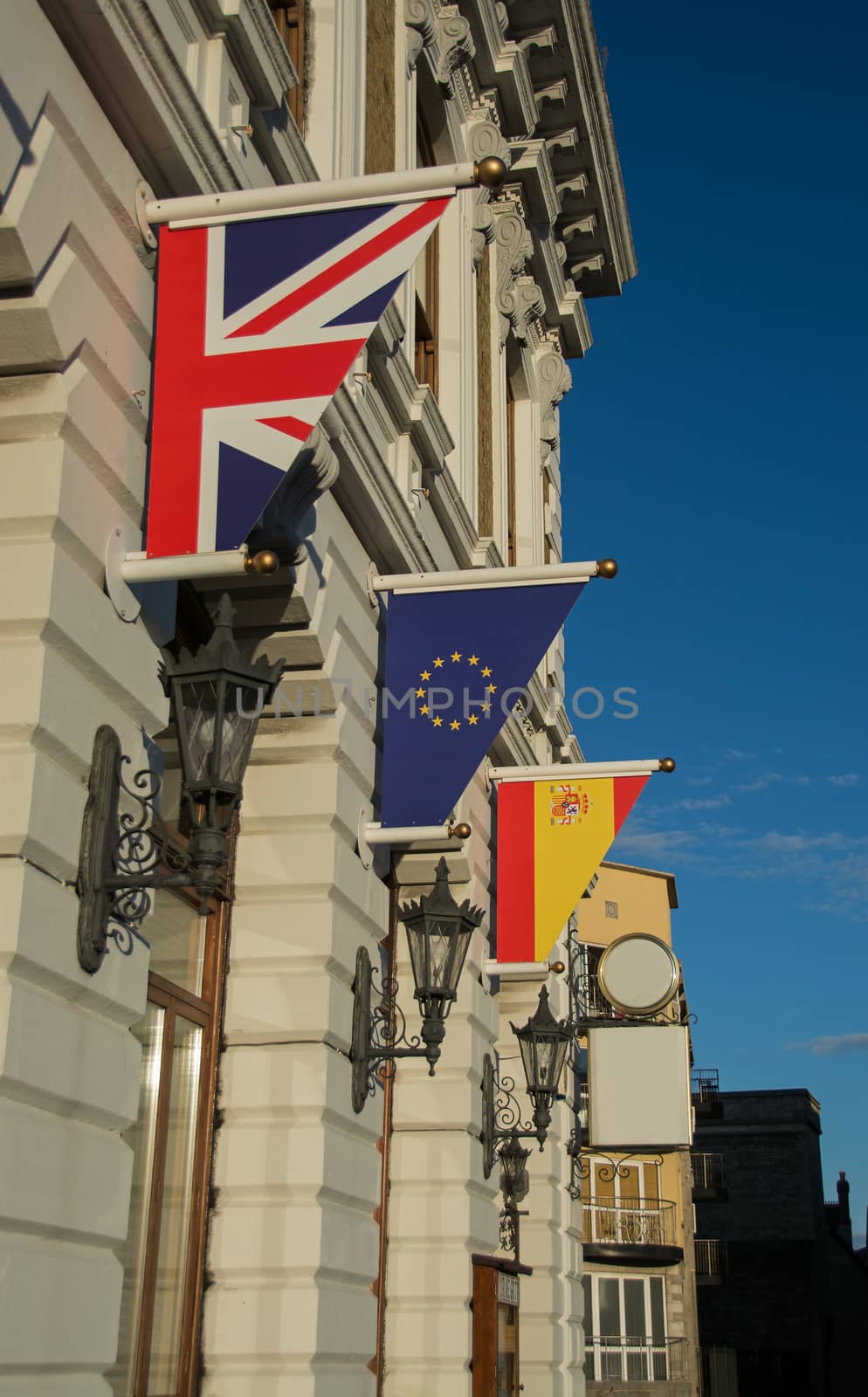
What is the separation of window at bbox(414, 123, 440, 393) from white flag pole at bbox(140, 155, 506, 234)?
7.33 m

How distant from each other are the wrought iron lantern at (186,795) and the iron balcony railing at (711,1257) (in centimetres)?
4555

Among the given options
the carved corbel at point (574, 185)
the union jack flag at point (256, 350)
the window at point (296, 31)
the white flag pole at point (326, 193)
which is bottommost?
the union jack flag at point (256, 350)

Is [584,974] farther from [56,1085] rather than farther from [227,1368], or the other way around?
[56,1085]

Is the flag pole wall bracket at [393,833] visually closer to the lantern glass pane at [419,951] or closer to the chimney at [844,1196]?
the lantern glass pane at [419,951]

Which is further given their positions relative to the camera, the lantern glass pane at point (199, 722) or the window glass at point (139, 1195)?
the window glass at point (139, 1195)

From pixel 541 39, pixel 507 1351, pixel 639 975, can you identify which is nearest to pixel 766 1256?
pixel 639 975

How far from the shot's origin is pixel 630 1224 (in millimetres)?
38656

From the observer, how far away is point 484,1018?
46.8 feet

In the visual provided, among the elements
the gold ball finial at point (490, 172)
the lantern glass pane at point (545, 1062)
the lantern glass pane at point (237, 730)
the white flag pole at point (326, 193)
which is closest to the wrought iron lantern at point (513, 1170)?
the lantern glass pane at point (545, 1062)

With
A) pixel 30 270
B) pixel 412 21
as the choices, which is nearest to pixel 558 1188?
pixel 412 21

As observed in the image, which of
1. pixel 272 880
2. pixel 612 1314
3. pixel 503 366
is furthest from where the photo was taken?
pixel 612 1314

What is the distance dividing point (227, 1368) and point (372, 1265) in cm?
148

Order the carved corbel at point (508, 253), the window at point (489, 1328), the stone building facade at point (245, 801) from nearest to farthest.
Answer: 1. the stone building facade at point (245, 801)
2. the window at point (489, 1328)
3. the carved corbel at point (508, 253)

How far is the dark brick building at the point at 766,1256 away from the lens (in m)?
51.4
